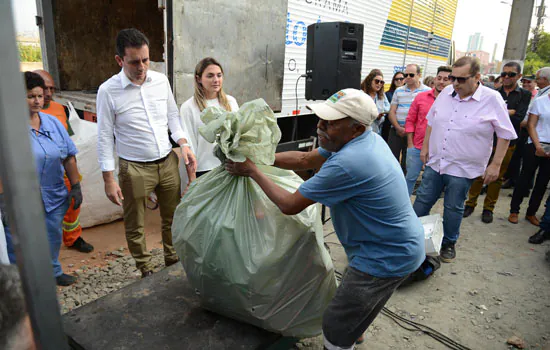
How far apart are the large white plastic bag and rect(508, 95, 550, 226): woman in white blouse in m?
4.67

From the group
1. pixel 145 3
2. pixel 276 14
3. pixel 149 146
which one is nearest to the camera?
pixel 149 146

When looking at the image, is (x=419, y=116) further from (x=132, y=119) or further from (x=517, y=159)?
(x=132, y=119)

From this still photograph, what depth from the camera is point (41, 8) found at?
4.36 m

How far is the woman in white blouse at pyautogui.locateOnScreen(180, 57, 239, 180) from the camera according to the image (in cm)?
279

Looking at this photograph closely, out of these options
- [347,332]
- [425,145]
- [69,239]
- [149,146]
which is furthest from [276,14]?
[347,332]

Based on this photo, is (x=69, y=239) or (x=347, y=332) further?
(x=69, y=239)

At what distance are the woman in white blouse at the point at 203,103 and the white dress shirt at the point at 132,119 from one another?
0.18m

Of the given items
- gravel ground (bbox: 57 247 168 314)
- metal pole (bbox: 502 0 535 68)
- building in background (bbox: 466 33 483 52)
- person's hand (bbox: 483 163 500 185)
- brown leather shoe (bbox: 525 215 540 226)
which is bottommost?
gravel ground (bbox: 57 247 168 314)

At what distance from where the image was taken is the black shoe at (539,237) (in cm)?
397

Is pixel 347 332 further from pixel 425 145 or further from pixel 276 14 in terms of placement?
pixel 276 14

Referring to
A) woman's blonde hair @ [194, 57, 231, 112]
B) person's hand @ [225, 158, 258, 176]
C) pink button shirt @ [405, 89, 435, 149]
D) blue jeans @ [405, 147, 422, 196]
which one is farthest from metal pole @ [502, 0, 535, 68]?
person's hand @ [225, 158, 258, 176]

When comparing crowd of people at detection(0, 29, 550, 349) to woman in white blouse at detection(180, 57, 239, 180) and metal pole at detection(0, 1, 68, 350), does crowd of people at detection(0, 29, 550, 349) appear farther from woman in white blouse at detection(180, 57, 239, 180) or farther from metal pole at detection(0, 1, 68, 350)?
metal pole at detection(0, 1, 68, 350)

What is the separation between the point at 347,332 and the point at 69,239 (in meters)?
2.83

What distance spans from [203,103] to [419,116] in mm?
2630
